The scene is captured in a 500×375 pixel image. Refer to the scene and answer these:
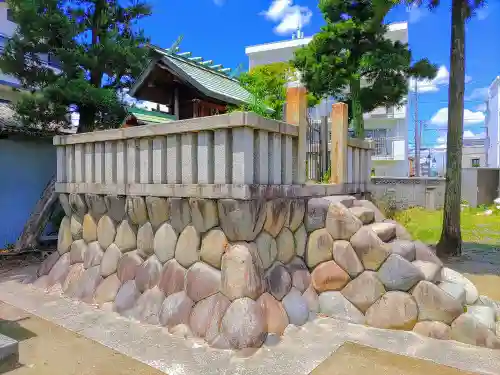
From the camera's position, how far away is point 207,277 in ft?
17.0

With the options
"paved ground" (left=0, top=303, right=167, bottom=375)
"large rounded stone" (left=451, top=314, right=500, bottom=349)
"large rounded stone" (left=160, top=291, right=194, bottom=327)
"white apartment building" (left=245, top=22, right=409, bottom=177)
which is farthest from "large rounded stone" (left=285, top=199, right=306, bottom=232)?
"white apartment building" (left=245, top=22, right=409, bottom=177)

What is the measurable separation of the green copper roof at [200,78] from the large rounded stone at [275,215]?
16.2 feet

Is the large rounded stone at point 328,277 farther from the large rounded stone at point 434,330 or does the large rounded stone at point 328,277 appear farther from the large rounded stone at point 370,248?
the large rounded stone at point 434,330

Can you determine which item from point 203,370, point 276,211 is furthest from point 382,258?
point 203,370

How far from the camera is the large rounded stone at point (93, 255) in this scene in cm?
666

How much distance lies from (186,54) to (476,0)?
7895 millimetres

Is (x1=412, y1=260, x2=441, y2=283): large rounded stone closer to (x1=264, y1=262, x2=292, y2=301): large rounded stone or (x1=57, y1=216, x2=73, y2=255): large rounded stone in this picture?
(x1=264, y1=262, x2=292, y2=301): large rounded stone

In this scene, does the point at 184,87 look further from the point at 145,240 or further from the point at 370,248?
the point at 370,248

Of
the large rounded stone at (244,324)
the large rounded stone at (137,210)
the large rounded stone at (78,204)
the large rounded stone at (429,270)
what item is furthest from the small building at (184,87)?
the large rounded stone at (429,270)

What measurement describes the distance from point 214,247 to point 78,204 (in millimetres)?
3402

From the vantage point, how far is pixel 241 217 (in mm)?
4945

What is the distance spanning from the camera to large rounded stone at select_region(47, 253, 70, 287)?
22.8 feet

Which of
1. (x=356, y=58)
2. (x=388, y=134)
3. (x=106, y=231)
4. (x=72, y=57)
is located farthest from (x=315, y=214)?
(x=388, y=134)

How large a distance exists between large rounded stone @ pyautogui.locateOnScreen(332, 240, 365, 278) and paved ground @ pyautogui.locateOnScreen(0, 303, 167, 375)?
294 centimetres
